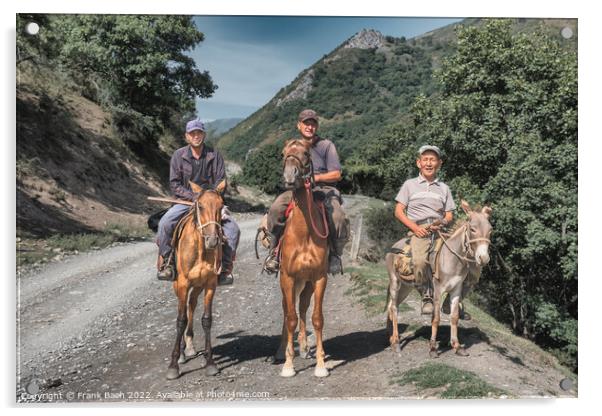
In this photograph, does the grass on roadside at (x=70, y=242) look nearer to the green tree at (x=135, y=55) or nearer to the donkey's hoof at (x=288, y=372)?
the green tree at (x=135, y=55)

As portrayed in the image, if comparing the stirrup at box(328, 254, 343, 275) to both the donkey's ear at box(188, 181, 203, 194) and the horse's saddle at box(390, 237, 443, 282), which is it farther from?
the donkey's ear at box(188, 181, 203, 194)

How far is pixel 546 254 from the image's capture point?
12.4m

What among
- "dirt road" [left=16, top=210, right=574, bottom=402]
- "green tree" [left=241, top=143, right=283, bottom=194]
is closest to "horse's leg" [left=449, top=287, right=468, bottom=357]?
"dirt road" [left=16, top=210, right=574, bottom=402]

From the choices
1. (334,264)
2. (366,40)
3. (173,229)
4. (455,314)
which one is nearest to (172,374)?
(173,229)

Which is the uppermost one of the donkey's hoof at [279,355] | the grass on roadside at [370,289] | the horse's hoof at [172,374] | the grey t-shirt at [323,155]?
the grey t-shirt at [323,155]

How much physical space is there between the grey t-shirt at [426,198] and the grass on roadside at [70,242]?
6.82 m

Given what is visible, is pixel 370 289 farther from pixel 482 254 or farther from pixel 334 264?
pixel 482 254

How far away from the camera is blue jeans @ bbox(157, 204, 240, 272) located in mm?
6754

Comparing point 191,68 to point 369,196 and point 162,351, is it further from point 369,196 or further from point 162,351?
point 369,196

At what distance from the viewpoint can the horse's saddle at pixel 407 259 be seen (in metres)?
6.99

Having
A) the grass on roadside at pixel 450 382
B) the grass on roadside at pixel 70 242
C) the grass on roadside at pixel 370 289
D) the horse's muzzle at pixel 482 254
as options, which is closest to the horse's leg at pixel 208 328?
the grass on roadside at pixel 450 382

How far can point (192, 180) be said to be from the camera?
6.71 metres

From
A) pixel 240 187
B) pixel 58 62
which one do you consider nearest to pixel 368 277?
pixel 58 62

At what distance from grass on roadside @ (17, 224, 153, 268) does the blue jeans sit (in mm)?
3794
